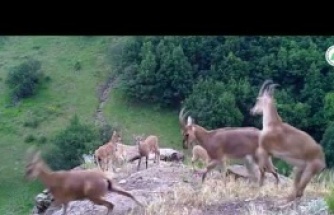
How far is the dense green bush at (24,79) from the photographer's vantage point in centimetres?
1848

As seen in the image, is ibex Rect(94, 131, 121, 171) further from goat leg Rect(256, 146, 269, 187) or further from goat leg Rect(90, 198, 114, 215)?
goat leg Rect(256, 146, 269, 187)

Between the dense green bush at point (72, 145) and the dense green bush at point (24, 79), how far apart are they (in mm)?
2458

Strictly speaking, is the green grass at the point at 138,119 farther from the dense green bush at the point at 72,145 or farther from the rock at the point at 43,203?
the rock at the point at 43,203

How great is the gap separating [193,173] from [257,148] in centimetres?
92

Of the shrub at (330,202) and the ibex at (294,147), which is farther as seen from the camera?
the ibex at (294,147)

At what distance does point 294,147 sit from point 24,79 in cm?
1341

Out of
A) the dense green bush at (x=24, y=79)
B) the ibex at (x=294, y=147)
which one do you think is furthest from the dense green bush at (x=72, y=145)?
the ibex at (x=294, y=147)

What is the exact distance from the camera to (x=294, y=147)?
591 centimetres

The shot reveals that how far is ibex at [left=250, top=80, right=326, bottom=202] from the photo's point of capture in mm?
5836

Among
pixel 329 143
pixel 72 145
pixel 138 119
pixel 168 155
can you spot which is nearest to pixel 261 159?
pixel 168 155

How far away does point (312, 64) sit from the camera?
15859 millimetres

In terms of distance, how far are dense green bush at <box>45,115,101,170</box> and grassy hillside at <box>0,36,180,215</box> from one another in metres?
0.53

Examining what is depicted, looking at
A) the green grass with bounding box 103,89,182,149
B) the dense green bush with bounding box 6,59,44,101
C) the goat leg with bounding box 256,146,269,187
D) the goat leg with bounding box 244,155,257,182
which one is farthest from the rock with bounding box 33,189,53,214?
the dense green bush with bounding box 6,59,44,101
